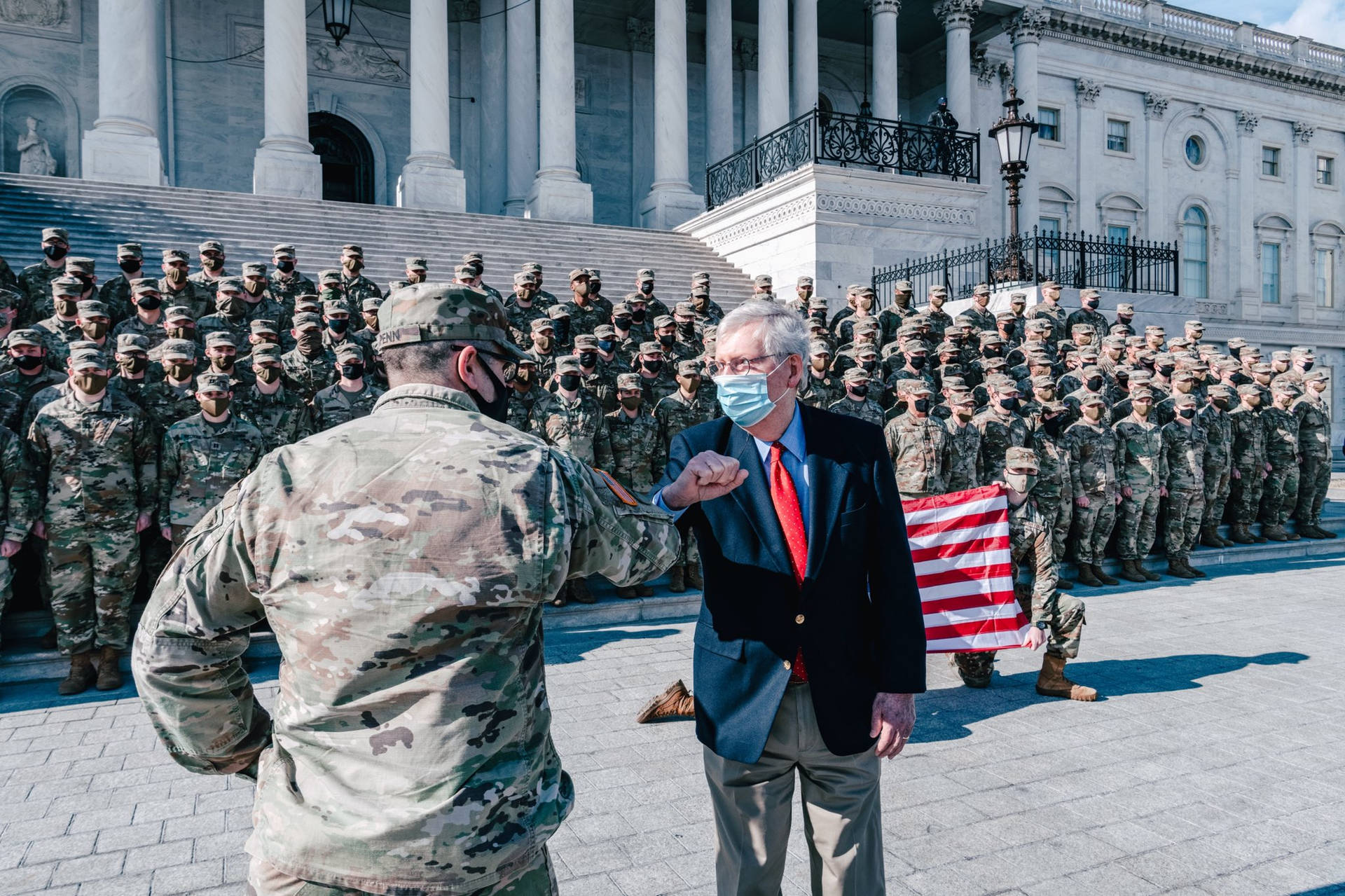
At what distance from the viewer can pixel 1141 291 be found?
18.3m

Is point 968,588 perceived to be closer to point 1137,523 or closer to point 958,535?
point 958,535

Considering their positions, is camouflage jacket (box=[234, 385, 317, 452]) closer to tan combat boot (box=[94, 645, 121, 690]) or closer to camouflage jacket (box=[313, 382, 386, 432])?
camouflage jacket (box=[313, 382, 386, 432])

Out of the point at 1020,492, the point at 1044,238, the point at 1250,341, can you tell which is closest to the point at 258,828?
the point at 1020,492

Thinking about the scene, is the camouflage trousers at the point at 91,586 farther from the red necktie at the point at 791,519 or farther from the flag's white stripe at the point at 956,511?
the red necktie at the point at 791,519

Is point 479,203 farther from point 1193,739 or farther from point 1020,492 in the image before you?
point 1193,739

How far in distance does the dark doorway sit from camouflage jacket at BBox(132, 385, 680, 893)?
26.3 m

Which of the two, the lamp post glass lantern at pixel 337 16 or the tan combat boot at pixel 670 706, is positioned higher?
the lamp post glass lantern at pixel 337 16

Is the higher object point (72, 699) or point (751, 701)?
point (751, 701)

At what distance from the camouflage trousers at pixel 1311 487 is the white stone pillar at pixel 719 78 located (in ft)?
51.8

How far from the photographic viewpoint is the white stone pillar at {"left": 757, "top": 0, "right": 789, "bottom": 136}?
2288 cm

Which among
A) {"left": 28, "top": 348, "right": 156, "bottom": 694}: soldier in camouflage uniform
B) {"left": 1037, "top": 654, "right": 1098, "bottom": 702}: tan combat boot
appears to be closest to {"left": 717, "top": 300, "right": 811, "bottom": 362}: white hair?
{"left": 1037, "top": 654, "right": 1098, "bottom": 702}: tan combat boot

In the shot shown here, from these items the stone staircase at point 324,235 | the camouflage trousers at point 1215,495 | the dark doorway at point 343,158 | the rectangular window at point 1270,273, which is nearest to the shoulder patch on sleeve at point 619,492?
the camouflage trousers at point 1215,495

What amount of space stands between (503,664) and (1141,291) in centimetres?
1932

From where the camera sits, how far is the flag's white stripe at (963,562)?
5.52 meters
